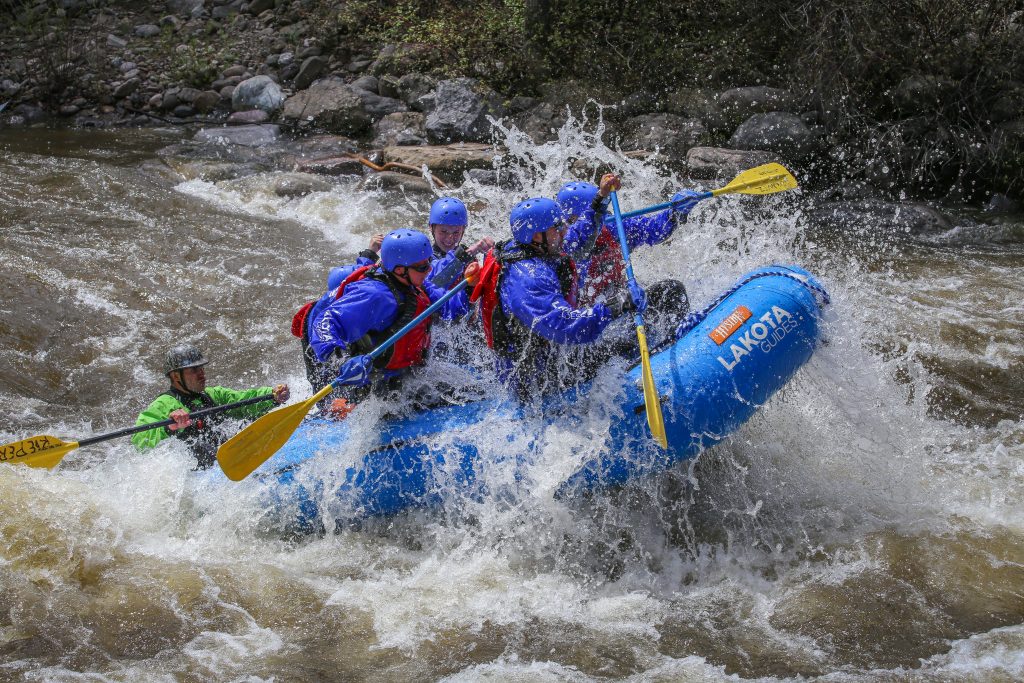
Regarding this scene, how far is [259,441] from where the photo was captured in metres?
4.89

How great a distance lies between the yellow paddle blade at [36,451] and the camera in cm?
516

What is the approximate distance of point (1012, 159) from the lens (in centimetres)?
952

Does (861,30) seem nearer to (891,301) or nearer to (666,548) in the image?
(891,301)

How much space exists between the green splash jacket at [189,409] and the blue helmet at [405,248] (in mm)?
1226

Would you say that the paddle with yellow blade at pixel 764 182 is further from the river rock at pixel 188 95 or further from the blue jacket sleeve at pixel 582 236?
the river rock at pixel 188 95

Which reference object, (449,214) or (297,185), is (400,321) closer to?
(449,214)

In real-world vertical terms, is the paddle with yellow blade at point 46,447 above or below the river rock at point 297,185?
below

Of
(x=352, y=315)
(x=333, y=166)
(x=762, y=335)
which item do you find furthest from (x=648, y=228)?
(x=333, y=166)

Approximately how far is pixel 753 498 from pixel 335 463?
2319mm

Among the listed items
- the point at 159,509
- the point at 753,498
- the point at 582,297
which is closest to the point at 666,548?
the point at 753,498

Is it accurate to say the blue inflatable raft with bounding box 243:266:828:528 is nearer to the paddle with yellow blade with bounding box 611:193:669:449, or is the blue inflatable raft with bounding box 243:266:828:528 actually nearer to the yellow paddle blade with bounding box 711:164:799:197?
the paddle with yellow blade with bounding box 611:193:669:449

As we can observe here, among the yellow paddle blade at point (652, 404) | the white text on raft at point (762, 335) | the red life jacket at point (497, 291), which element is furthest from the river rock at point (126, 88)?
the white text on raft at point (762, 335)

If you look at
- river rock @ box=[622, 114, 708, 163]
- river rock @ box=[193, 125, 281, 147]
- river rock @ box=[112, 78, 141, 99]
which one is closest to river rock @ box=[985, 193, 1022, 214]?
river rock @ box=[622, 114, 708, 163]

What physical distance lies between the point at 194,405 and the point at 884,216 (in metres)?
6.94
